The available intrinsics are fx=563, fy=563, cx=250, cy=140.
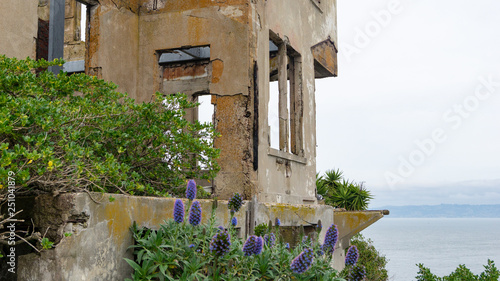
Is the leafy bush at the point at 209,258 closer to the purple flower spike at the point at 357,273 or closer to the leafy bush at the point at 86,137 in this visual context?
the purple flower spike at the point at 357,273

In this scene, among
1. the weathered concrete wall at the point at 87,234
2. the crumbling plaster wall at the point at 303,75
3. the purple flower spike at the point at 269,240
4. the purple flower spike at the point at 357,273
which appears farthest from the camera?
the crumbling plaster wall at the point at 303,75

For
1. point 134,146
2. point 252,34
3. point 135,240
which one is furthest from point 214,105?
point 135,240

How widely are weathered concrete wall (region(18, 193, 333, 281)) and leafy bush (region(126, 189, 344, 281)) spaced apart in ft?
0.42

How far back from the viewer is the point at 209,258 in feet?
15.0

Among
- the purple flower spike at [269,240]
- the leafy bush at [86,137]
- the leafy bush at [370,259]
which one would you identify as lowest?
the leafy bush at [370,259]

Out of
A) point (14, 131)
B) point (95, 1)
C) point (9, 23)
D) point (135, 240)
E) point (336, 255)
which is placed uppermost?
point (95, 1)

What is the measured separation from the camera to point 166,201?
5.12 meters

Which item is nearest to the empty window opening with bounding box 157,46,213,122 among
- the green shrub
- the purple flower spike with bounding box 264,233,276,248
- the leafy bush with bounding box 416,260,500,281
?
the leafy bush with bounding box 416,260,500,281

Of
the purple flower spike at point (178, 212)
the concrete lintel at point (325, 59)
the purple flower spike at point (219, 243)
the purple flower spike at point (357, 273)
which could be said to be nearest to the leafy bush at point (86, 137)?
the purple flower spike at point (178, 212)

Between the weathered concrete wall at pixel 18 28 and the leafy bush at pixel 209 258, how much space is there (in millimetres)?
3379

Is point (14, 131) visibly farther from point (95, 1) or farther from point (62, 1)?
point (62, 1)

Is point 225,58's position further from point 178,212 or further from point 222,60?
point 178,212

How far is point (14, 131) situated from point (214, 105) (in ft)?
14.5

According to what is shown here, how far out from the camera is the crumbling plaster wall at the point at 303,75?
8.58m
